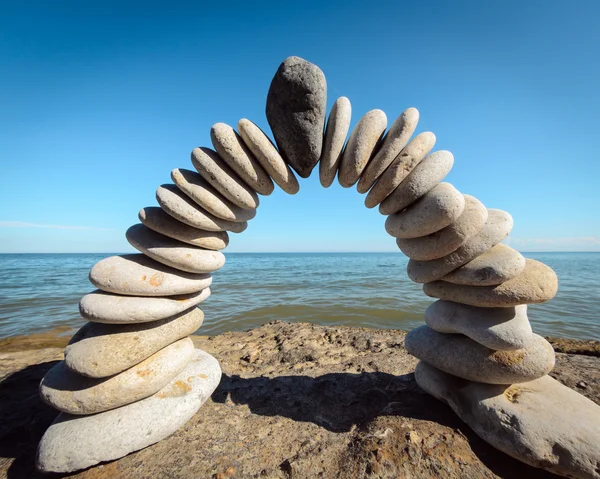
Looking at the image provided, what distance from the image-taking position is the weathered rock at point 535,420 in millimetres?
1876

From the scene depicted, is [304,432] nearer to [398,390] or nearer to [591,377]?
[398,390]

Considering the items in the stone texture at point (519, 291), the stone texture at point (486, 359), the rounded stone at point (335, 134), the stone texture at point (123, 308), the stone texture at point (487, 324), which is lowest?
the stone texture at point (486, 359)

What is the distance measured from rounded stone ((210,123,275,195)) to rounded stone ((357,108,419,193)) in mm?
1030

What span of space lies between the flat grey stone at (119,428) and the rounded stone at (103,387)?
91mm

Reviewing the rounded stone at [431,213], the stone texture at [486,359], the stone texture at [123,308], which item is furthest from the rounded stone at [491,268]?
the stone texture at [123,308]

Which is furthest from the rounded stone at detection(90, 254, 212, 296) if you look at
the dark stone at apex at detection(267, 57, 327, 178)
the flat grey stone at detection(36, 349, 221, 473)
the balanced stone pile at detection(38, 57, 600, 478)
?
the dark stone at apex at detection(267, 57, 327, 178)

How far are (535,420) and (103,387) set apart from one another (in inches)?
127

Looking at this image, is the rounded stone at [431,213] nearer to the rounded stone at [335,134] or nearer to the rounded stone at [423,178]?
the rounded stone at [423,178]

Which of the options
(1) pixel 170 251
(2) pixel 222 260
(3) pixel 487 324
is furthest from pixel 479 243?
(1) pixel 170 251

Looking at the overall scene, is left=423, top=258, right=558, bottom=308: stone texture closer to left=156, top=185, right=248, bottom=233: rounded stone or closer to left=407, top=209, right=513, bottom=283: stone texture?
left=407, top=209, right=513, bottom=283: stone texture

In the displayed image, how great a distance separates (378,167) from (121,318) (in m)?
2.48

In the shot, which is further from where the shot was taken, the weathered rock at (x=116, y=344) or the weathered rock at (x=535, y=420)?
the weathered rock at (x=116, y=344)

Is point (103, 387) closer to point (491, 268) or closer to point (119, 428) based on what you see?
point (119, 428)

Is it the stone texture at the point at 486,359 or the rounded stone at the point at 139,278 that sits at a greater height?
the rounded stone at the point at 139,278
